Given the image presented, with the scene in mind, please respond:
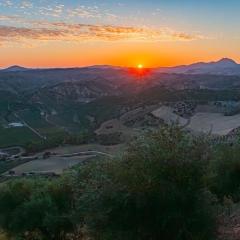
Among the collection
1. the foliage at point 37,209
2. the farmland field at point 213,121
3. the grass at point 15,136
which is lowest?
the grass at point 15,136

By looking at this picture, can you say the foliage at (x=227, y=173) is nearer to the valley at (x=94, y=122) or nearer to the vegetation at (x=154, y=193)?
the vegetation at (x=154, y=193)

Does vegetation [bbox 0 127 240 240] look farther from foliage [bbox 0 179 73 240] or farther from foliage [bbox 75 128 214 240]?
foliage [bbox 0 179 73 240]

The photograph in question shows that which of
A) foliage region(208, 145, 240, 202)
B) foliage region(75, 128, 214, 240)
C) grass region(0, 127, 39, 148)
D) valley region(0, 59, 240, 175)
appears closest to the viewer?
foliage region(75, 128, 214, 240)

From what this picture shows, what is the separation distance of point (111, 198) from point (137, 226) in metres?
1.23

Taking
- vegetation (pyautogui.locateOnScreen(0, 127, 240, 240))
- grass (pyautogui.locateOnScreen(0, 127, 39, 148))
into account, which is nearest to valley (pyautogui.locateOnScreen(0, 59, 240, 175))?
grass (pyautogui.locateOnScreen(0, 127, 39, 148))

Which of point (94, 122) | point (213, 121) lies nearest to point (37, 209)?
point (213, 121)

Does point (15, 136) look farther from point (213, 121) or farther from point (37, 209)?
point (37, 209)

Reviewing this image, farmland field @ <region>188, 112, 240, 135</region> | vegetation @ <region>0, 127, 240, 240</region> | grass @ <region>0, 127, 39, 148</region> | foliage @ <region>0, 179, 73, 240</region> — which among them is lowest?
grass @ <region>0, 127, 39, 148</region>

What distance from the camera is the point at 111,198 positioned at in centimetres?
1662

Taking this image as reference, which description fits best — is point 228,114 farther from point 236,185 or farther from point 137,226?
point 137,226

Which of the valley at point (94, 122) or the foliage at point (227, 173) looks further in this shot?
the valley at point (94, 122)

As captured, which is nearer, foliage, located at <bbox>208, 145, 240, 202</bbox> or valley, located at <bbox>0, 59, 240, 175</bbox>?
foliage, located at <bbox>208, 145, 240, 202</bbox>

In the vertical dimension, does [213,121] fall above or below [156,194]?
below

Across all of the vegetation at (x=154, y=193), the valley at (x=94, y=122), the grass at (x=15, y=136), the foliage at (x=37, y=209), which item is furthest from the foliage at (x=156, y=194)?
the grass at (x=15, y=136)
